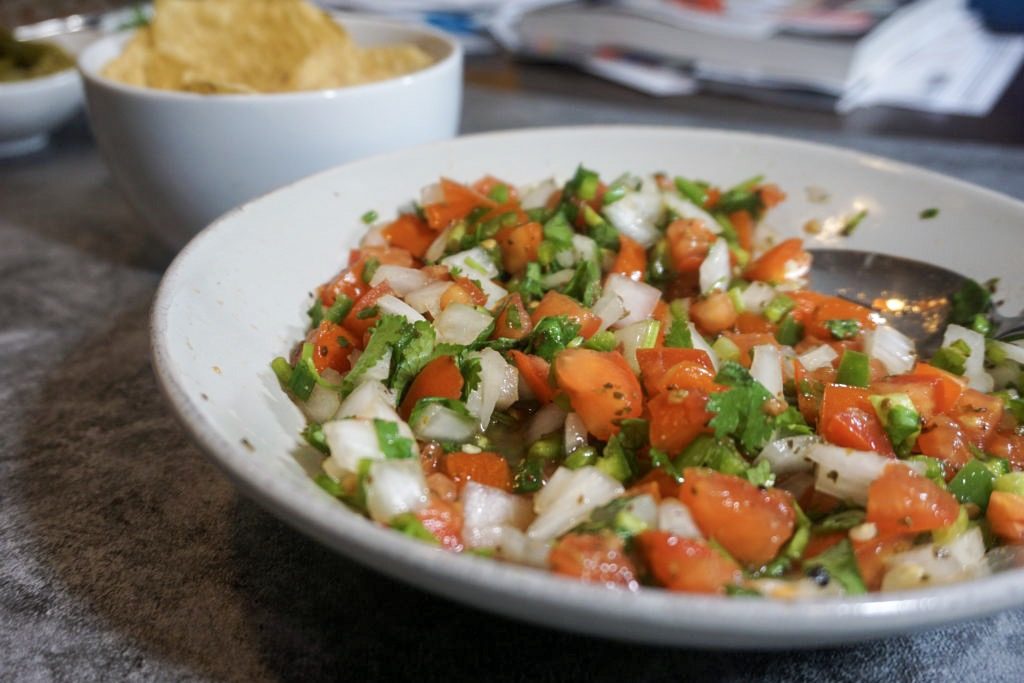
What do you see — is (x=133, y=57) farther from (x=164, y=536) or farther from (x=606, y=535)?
(x=606, y=535)

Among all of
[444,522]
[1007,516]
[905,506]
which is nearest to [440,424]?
[444,522]

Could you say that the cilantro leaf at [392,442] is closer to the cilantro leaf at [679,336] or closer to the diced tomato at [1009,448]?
the cilantro leaf at [679,336]

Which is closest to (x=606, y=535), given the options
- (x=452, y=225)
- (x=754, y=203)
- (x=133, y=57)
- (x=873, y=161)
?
(x=452, y=225)

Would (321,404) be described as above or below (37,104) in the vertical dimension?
above

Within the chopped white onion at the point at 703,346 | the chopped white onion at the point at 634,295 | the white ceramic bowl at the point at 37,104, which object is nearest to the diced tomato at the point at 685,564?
the chopped white onion at the point at 703,346

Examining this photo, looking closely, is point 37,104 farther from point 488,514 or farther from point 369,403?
point 488,514

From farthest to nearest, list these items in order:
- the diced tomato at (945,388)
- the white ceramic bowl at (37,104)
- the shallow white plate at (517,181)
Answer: the white ceramic bowl at (37,104) < the diced tomato at (945,388) < the shallow white plate at (517,181)

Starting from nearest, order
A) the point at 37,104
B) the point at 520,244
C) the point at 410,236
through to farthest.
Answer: the point at 520,244 < the point at 410,236 < the point at 37,104
